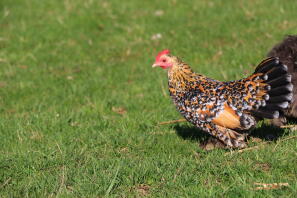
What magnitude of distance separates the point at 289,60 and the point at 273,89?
1.27 metres

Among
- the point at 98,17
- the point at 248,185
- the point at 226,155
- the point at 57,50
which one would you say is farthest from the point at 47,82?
the point at 248,185

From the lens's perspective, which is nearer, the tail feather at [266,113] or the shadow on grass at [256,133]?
the tail feather at [266,113]

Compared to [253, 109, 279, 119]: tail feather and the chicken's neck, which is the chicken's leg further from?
the chicken's neck

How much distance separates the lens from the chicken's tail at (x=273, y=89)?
555 centimetres

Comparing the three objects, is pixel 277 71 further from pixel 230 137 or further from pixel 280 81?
pixel 230 137

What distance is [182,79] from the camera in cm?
639

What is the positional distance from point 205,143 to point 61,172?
2.00 meters

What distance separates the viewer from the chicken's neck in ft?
20.8

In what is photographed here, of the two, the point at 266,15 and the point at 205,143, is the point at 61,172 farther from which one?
the point at 266,15

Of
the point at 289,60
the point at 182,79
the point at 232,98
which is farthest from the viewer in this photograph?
the point at 289,60

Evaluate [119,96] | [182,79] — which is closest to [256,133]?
[182,79]

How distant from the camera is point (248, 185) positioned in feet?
16.1

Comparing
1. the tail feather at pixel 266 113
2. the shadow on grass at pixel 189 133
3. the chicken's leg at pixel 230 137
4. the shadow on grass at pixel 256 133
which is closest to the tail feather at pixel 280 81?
the tail feather at pixel 266 113

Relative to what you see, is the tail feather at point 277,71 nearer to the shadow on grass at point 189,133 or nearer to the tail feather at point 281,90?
the tail feather at point 281,90
